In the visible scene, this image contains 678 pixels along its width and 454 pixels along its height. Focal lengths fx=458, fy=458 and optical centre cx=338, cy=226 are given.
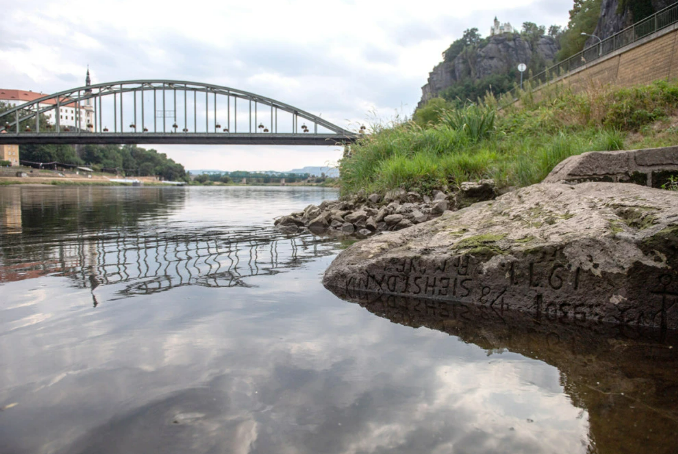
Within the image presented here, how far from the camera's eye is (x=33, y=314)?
123 inches

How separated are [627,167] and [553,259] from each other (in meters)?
2.98

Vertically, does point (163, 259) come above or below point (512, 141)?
below

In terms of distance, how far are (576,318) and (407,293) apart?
4.09 ft

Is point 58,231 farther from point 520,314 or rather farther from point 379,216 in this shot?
point 520,314

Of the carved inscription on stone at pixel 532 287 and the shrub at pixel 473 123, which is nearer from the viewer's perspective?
the carved inscription on stone at pixel 532 287

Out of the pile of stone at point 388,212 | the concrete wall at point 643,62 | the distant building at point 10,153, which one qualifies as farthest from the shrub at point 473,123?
the distant building at point 10,153

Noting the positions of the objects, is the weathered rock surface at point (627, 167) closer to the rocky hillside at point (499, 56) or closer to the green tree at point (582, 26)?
the green tree at point (582, 26)

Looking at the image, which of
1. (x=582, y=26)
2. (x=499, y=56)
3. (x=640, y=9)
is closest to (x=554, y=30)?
(x=499, y=56)

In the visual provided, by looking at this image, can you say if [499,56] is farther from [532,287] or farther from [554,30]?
[532,287]

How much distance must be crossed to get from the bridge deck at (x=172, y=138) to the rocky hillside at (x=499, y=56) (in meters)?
72.1

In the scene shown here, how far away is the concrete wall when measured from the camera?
17.0 metres

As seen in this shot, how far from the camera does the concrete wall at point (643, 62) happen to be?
669 inches

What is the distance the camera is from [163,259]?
5.33 meters

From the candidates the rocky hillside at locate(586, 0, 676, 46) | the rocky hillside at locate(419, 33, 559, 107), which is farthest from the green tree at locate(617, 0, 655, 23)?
the rocky hillside at locate(419, 33, 559, 107)
